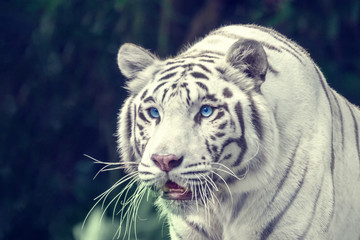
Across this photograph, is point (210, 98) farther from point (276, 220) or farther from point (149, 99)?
point (276, 220)


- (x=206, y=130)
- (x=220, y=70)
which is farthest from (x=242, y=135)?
(x=220, y=70)

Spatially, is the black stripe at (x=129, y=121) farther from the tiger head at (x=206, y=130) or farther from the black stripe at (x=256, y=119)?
the black stripe at (x=256, y=119)

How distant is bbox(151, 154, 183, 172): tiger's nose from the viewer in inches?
110

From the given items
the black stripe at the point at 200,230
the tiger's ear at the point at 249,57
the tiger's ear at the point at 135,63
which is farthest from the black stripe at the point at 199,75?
the black stripe at the point at 200,230

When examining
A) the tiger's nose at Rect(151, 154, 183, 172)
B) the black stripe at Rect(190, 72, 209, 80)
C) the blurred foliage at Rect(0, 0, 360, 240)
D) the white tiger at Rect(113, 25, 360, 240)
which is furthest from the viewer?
the blurred foliage at Rect(0, 0, 360, 240)

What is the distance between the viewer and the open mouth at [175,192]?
2.93 m

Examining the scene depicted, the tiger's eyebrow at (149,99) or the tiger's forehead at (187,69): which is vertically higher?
the tiger's forehead at (187,69)

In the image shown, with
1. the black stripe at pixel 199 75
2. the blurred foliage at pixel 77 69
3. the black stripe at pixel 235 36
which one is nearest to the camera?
the black stripe at pixel 199 75

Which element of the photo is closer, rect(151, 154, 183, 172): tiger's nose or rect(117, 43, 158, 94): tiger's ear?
A: rect(151, 154, 183, 172): tiger's nose

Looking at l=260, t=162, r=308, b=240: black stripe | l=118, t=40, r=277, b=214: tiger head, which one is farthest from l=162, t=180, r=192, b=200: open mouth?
l=260, t=162, r=308, b=240: black stripe

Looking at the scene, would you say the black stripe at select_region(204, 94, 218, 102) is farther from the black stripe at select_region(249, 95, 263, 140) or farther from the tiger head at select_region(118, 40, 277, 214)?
the black stripe at select_region(249, 95, 263, 140)

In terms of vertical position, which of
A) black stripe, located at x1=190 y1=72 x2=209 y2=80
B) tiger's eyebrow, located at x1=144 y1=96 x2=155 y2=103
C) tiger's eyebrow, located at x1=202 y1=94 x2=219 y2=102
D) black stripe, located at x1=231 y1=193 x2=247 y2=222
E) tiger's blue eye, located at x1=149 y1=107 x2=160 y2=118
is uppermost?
black stripe, located at x1=190 y1=72 x2=209 y2=80

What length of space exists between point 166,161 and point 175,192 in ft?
0.66

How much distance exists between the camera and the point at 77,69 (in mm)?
7559
